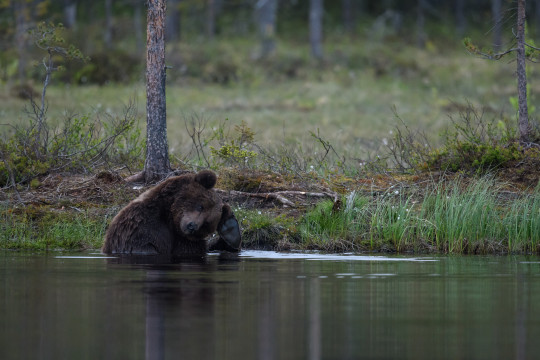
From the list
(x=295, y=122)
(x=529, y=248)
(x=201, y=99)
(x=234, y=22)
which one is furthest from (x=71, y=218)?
(x=234, y=22)

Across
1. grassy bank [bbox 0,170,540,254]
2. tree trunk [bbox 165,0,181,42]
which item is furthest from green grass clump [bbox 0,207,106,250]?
tree trunk [bbox 165,0,181,42]

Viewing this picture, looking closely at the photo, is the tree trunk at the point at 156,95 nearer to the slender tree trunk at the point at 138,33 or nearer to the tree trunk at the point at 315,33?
the slender tree trunk at the point at 138,33

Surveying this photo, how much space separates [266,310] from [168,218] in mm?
4306

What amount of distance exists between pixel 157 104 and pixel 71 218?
253cm

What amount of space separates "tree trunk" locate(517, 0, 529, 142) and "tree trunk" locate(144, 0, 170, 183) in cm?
618

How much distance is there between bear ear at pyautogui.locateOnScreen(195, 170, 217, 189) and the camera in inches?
422

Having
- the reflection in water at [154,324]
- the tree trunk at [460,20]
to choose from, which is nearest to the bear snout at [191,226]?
the reflection in water at [154,324]

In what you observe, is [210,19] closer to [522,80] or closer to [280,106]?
[280,106]

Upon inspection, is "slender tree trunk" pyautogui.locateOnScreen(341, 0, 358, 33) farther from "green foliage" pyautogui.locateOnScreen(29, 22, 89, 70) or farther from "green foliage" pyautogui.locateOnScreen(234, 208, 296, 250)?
"green foliage" pyautogui.locateOnScreen(234, 208, 296, 250)

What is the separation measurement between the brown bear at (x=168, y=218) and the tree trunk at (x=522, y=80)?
21.9 feet

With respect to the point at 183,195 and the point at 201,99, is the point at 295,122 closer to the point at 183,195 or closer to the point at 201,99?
the point at 201,99

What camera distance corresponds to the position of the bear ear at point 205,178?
10.7m

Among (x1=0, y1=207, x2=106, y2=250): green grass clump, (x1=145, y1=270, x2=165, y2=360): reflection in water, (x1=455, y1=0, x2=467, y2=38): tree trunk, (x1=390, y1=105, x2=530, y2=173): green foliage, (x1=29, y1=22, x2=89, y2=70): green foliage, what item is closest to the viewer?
(x1=145, y1=270, x2=165, y2=360): reflection in water

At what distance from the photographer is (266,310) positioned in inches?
267
